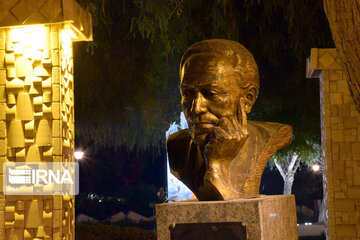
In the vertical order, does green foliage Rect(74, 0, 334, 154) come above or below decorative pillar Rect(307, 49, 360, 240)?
above

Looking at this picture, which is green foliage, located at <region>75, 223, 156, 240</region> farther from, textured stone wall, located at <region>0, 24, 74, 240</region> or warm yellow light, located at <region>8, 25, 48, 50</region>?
warm yellow light, located at <region>8, 25, 48, 50</region>

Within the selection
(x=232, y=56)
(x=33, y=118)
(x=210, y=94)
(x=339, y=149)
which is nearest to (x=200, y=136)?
(x=210, y=94)

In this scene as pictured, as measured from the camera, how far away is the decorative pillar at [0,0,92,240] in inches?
179

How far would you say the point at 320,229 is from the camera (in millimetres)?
13219

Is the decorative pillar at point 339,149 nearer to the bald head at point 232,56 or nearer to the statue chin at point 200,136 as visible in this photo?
the bald head at point 232,56

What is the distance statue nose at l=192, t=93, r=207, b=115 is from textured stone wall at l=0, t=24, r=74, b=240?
60.9 inches

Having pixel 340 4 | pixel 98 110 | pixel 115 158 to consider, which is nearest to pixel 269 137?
pixel 340 4

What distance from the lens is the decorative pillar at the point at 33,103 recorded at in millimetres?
4543

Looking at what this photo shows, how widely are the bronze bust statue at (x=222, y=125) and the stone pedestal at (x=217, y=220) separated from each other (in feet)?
0.68

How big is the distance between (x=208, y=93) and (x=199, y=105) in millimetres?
107

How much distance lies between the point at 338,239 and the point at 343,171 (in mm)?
818

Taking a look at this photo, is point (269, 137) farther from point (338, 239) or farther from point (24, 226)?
point (338, 239)

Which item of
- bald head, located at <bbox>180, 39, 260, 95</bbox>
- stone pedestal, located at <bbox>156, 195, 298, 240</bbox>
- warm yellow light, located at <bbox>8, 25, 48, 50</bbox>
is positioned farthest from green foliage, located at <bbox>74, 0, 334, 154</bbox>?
stone pedestal, located at <bbox>156, 195, 298, 240</bbox>

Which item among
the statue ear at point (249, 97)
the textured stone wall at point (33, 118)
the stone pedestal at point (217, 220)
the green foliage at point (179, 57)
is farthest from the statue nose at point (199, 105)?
the green foliage at point (179, 57)
